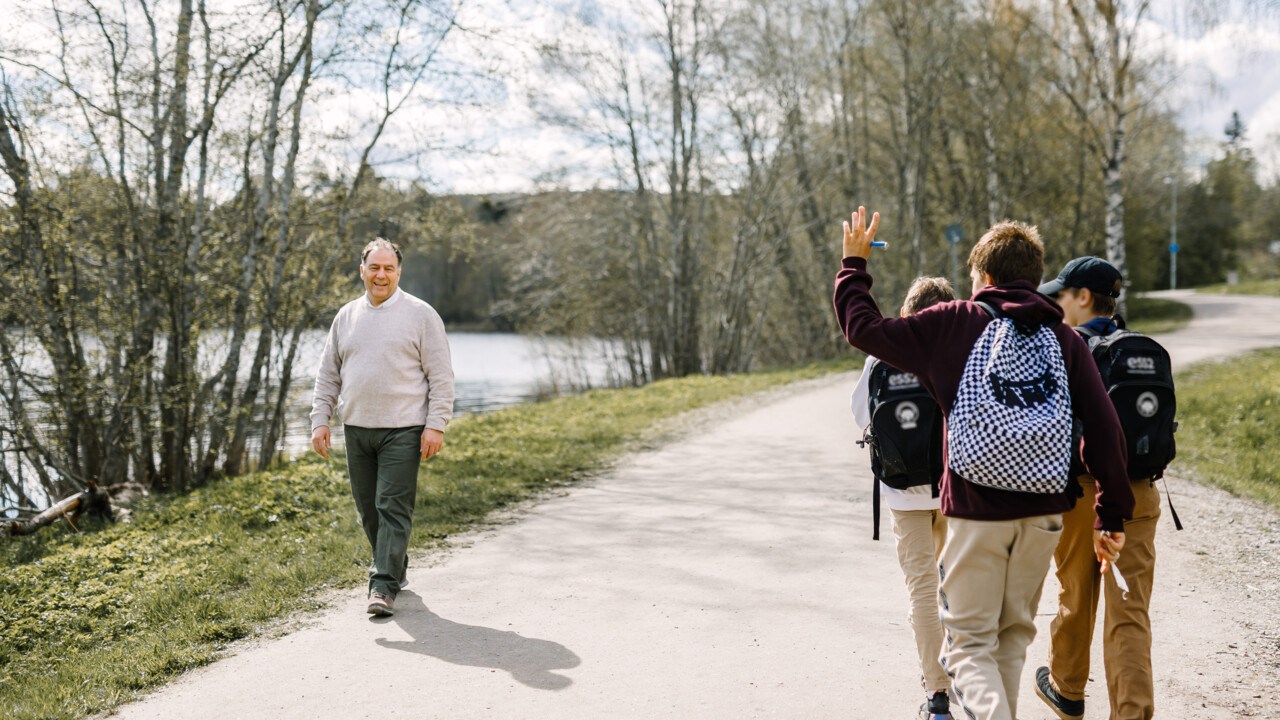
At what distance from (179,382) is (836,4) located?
64.2 ft

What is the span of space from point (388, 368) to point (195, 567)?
6.87 ft

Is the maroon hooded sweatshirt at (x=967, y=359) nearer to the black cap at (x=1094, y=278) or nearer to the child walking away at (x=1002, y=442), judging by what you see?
the child walking away at (x=1002, y=442)

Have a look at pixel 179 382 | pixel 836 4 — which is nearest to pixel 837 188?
pixel 836 4

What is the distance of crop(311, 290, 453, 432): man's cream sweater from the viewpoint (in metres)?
5.20

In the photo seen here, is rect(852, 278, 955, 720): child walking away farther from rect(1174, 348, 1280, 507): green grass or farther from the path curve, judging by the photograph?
rect(1174, 348, 1280, 507): green grass

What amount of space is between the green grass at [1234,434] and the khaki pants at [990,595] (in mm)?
5933

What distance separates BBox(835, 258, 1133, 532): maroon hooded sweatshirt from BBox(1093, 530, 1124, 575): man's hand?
3cm

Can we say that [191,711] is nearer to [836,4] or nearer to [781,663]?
[781,663]

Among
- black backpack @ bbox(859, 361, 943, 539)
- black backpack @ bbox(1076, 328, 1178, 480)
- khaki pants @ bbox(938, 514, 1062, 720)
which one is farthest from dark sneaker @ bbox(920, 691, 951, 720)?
black backpack @ bbox(1076, 328, 1178, 480)

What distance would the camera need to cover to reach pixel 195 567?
5.95 m

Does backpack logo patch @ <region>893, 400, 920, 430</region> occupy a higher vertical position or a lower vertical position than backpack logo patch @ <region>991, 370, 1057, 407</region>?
lower

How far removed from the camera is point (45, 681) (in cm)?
420

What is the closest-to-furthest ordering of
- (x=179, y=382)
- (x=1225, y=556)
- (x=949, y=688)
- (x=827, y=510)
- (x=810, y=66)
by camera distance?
1. (x=949, y=688)
2. (x=1225, y=556)
3. (x=827, y=510)
4. (x=179, y=382)
5. (x=810, y=66)

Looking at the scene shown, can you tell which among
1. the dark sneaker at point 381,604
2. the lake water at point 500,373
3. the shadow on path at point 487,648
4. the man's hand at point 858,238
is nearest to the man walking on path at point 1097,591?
the man's hand at point 858,238
